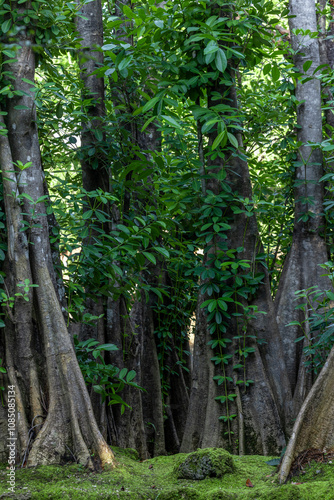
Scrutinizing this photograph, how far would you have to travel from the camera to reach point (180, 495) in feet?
10.6

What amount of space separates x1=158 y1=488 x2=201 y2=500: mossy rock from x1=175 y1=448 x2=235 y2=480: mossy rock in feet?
1.53

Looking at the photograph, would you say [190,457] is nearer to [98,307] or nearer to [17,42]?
[98,307]

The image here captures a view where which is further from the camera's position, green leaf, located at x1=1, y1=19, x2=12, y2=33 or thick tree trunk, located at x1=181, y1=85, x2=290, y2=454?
thick tree trunk, located at x1=181, y1=85, x2=290, y2=454

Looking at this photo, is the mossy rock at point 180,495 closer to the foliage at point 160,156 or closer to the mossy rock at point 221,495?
the mossy rock at point 221,495

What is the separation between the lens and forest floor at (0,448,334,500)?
299cm

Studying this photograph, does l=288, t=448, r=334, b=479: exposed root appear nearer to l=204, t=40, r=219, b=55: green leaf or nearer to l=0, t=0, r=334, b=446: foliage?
l=0, t=0, r=334, b=446: foliage

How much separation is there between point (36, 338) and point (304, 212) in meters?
3.54

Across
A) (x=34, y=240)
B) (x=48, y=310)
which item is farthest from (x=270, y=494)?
(x=34, y=240)

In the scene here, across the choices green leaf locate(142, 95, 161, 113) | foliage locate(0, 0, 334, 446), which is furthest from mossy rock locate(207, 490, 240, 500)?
green leaf locate(142, 95, 161, 113)

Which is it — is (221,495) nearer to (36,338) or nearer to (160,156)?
(36,338)

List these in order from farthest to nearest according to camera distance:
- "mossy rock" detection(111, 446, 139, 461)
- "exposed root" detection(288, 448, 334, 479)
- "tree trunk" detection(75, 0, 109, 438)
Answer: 1. "tree trunk" detection(75, 0, 109, 438)
2. "mossy rock" detection(111, 446, 139, 461)
3. "exposed root" detection(288, 448, 334, 479)

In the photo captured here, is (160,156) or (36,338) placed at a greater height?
(160,156)

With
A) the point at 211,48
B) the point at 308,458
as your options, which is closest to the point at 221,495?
Result: the point at 308,458

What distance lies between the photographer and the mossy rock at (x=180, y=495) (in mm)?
3213
